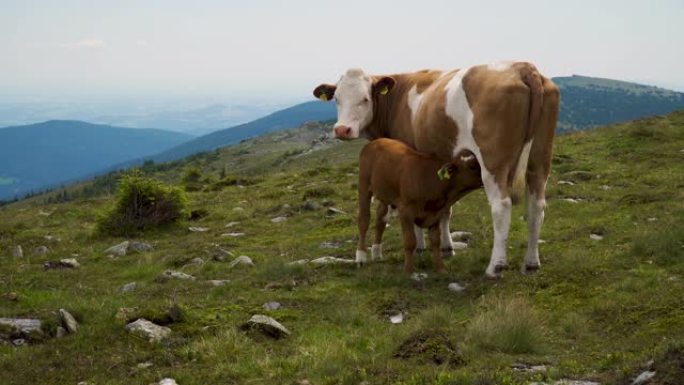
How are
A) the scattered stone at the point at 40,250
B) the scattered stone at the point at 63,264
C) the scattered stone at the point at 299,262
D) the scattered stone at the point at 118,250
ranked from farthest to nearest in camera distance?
the scattered stone at the point at 40,250, the scattered stone at the point at 118,250, the scattered stone at the point at 63,264, the scattered stone at the point at 299,262

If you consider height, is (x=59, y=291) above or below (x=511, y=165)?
below

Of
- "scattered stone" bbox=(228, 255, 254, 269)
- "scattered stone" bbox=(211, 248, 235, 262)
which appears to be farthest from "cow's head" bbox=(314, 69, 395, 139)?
"scattered stone" bbox=(211, 248, 235, 262)

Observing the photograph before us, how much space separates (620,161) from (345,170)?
11.3 m

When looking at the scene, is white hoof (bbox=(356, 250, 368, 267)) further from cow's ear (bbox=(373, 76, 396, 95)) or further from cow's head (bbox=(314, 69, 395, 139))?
cow's ear (bbox=(373, 76, 396, 95))

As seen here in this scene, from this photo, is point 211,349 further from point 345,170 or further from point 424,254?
point 345,170

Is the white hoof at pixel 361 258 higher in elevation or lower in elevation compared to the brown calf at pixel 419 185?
lower

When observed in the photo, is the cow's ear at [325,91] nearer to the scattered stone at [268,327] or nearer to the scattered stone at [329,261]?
the scattered stone at [329,261]

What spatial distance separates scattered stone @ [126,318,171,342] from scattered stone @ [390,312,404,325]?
9.70 ft

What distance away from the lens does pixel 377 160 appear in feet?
38.5

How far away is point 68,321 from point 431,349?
188 inches

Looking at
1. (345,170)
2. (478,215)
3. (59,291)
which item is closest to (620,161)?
(478,215)

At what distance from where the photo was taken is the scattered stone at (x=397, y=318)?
8.86 metres

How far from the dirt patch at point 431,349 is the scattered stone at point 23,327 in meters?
4.71

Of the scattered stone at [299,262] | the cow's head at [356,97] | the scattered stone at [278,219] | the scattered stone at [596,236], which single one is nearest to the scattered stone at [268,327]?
the scattered stone at [299,262]
